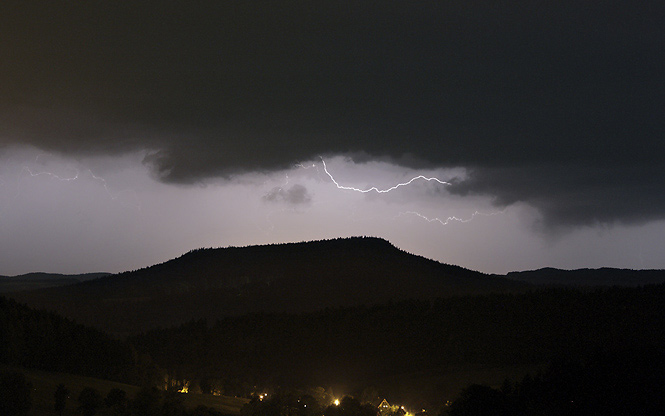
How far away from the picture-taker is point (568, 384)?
62.7m

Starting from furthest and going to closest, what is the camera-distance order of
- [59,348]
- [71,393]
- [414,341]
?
[414,341] → [59,348] → [71,393]

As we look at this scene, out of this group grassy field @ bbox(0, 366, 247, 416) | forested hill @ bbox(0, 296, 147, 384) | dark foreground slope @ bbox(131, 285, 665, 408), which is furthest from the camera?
dark foreground slope @ bbox(131, 285, 665, 408)

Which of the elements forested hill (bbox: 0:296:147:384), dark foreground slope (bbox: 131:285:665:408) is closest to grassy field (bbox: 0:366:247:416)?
forested hill (bbox: 0:296:147:384)

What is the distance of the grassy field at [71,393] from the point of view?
2817 inches

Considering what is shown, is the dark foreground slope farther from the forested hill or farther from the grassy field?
the grassy field

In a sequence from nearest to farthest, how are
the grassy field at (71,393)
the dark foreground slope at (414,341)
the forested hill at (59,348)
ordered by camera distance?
A: the grassy field at (71,393)
the forested hill at (59,348)
the dark foreground slope at (414,341)

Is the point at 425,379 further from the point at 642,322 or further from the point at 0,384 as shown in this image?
the point at 0,384

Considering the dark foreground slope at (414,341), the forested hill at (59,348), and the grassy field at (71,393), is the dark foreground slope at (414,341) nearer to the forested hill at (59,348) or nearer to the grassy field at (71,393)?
the forested hill at (59,348)

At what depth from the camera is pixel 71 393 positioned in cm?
7956

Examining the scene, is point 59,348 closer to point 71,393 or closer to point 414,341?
point 71,393

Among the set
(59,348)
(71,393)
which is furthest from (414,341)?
(71,393)

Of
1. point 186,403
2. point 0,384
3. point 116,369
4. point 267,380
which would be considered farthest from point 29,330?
point 267,380

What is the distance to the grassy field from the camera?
235 feet

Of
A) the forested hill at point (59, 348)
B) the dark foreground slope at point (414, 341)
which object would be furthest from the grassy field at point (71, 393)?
the dark foreground slope at point (414, 341)
